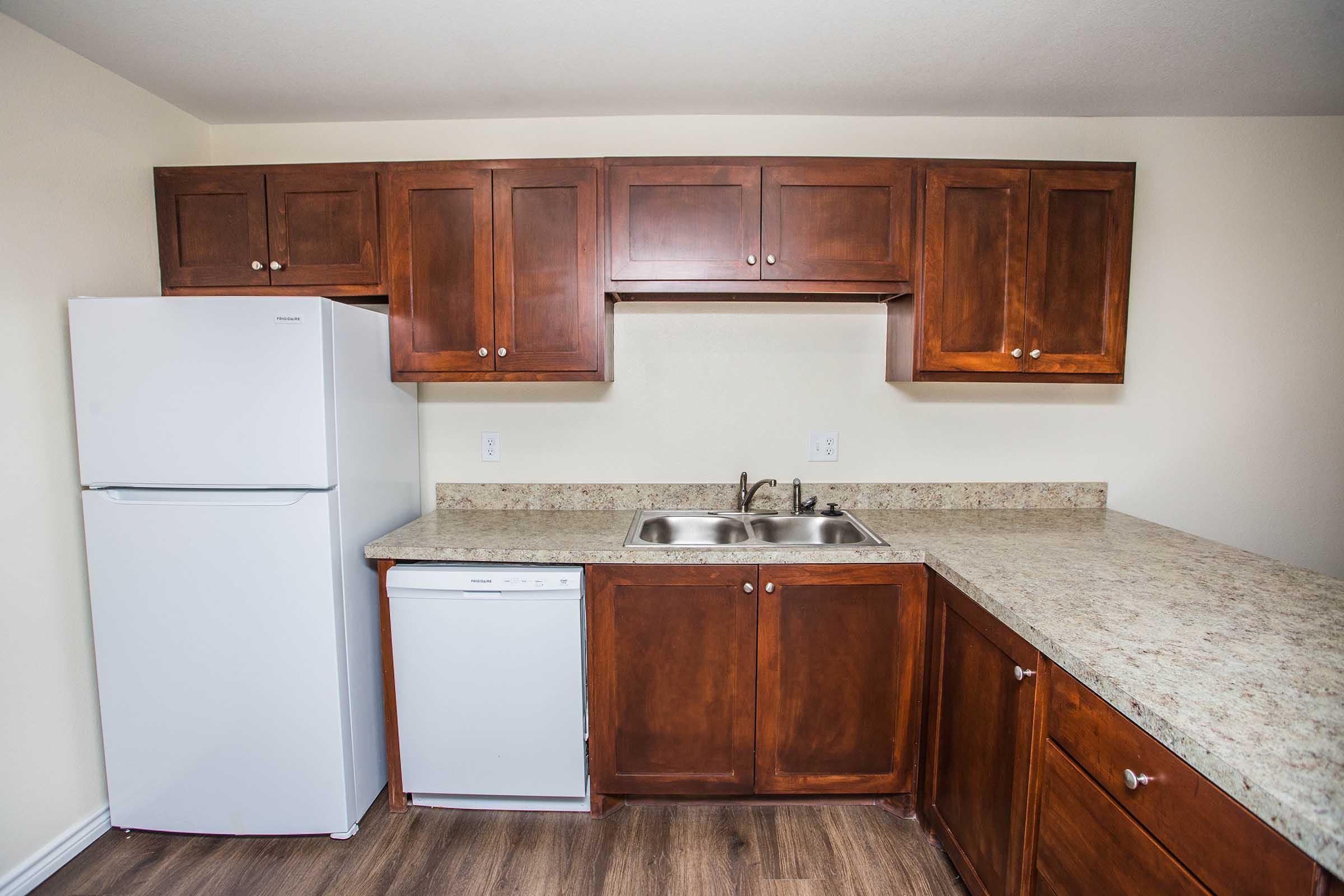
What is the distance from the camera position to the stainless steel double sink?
7.08ft

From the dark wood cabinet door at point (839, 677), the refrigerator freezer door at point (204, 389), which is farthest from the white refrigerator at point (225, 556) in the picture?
the dark wood cabinet door at point (839, 677)

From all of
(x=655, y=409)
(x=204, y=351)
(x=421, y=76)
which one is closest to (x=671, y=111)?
(x=421, y=76)

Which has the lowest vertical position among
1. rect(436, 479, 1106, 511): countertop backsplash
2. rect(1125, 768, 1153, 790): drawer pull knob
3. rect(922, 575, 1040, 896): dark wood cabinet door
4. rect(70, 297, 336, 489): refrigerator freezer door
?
rect(922, 575, 1040, 896): dark wood cabinet door

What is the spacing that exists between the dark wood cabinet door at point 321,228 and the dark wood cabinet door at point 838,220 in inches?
51.7

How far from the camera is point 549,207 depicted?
196 cm

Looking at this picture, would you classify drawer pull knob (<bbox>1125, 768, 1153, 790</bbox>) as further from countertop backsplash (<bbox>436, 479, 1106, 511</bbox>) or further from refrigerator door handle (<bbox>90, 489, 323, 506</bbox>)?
refrigerator door handle (<bbox>90, 489, 323, 506</bbox>)

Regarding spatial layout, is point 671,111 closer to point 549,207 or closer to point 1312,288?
point 549,207

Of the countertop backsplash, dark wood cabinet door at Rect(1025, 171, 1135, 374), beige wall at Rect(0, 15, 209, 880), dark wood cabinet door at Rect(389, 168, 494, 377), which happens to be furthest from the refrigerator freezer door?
dark wood cabinet door at Rect(1025, 171, 1135, 374)

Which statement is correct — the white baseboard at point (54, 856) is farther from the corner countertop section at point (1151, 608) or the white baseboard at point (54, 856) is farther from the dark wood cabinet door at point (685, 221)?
the dark wood cabinet door at point (685, 221)

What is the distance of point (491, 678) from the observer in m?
1.80

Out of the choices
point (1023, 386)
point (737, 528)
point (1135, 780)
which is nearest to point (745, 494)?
point (737, 528)

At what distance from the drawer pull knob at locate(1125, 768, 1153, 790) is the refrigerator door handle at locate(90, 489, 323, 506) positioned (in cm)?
191

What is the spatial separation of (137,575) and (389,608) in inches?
27.2

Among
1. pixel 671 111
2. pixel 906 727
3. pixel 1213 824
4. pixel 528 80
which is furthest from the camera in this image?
pixel 671 111
